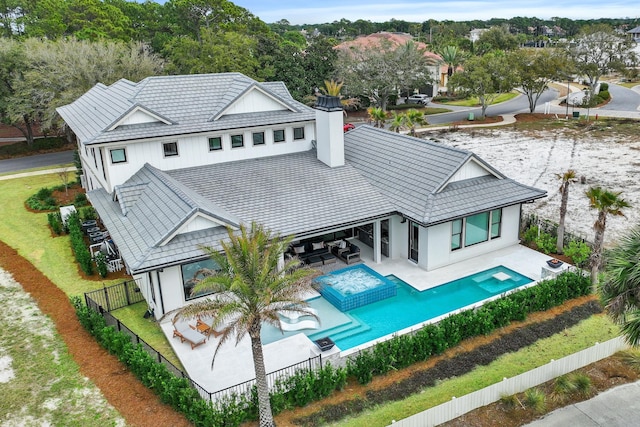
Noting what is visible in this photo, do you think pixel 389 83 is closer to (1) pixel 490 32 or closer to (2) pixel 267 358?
(2) pixel 267 358

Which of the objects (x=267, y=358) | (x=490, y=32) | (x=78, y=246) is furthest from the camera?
(x=490, y=32)

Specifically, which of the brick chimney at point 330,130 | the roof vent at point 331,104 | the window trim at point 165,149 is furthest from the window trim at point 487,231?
the window trim at point 165,149

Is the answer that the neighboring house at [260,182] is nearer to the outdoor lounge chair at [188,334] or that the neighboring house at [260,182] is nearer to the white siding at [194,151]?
the white siding at [194,151]

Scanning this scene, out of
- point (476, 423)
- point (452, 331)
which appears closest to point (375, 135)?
point (452, 331)

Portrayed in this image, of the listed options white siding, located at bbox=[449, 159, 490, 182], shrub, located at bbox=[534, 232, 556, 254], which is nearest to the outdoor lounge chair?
white siding, located at bbox=[449, 159, 490, 182]

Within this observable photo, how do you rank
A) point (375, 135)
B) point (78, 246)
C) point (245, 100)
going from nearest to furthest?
point (78, 246)
point (245, 100)
point (375, 135)

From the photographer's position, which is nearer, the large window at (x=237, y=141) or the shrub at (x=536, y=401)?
the shrub at (x=536, y=401)
